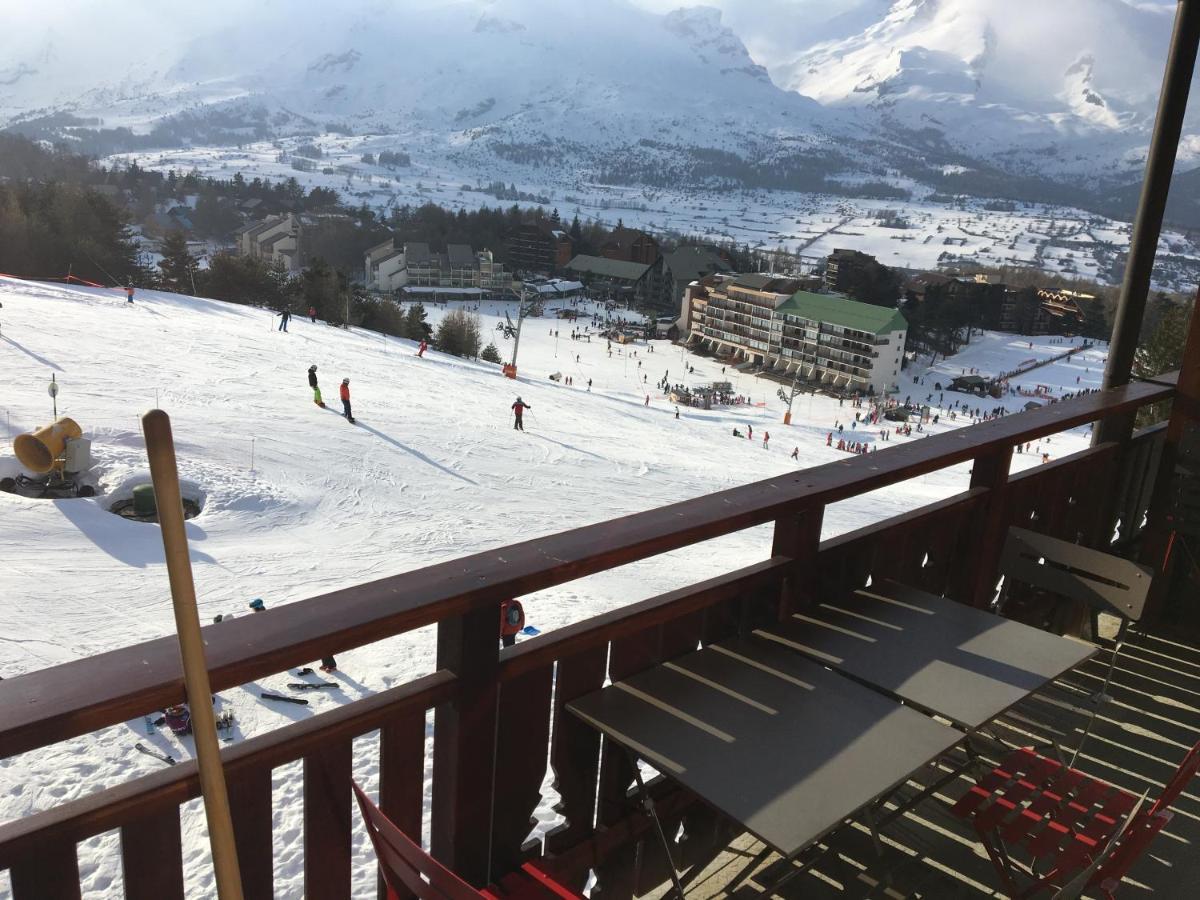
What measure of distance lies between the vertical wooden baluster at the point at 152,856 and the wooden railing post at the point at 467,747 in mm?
372

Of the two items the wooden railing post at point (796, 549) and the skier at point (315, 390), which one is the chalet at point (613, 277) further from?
the wooden railing post at point (796, 549)

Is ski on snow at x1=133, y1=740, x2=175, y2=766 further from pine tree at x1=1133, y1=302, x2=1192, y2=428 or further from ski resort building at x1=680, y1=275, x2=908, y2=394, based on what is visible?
ski resort building at x1=680, y1=275, x2=908, y2=394

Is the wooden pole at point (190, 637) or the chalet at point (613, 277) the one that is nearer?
the wooden pole at point (190, 637)

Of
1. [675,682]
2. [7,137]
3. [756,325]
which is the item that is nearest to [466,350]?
[756,325]

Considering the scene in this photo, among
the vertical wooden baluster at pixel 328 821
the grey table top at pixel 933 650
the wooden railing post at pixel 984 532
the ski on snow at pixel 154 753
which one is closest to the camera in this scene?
the vertical wooden baluster at pixel 328 821

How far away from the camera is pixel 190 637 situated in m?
0.61

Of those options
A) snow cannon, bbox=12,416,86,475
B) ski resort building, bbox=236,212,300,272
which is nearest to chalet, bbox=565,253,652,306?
ski resort building, bbox=236,212,300,272

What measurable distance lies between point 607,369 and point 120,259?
21599mm

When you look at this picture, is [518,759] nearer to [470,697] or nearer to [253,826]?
[470,697]

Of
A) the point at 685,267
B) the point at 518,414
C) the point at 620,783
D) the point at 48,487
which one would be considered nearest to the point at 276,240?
the point at 685,267

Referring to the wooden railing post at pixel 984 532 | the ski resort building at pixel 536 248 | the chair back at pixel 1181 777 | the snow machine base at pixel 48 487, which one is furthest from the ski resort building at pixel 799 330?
the chair back at pixel 1181 777

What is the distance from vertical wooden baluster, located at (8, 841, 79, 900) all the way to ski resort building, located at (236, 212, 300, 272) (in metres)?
69.5

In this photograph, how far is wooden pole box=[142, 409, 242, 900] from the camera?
0.56 meters

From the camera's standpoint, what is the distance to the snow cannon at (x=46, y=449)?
39.5ft
